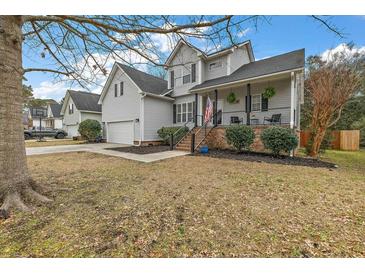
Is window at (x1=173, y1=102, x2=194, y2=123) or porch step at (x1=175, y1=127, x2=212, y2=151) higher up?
window at (x1=173, y1=102, x2=194, y2=123)

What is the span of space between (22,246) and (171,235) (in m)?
1.81

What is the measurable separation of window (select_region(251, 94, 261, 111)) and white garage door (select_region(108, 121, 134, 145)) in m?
9.48

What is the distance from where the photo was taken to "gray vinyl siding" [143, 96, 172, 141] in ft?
44.7

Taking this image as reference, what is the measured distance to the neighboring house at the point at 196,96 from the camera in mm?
11367

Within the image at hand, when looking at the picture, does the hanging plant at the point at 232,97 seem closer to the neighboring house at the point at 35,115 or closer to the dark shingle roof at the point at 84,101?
the dark shingle roof at the point at 84,101

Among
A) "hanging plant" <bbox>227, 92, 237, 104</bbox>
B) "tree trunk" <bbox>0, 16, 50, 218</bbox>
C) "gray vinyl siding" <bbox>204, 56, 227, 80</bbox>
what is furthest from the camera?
"gray vinyl siding" <bbox>204, 56, 227, 80</bbox>

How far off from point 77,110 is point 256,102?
68.4ft

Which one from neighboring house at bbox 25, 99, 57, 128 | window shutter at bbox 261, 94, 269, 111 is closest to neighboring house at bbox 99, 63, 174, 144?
window shutter at bbox 261, 94, 269, 111

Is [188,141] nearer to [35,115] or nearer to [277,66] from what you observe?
[277,66]

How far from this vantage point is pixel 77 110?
22.0 metres

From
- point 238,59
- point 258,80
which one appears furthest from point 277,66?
point 238,59

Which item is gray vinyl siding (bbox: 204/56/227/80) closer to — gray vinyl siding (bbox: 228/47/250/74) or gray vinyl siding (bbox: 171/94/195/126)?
gray vinyl siding (bbox: 228/47/250/74)
